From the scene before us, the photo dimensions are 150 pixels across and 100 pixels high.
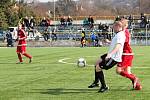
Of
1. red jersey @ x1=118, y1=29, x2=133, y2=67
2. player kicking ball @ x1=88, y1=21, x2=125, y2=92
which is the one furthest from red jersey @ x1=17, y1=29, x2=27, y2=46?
player kicking ball @ x1=88, y1=21, x2=125, y2=92

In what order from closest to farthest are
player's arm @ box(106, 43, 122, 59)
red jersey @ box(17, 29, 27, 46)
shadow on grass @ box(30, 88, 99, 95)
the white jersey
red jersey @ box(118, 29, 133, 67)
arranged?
1. player's arm @ box(106, 43, 122, 59)
2. the white jersey
3. shadow on grass @ box(30, 88, 99, 95)
4. red jersey @ box(118, 29, 133, 67)
5. red jersey @ box(17, 29, 27, 46)

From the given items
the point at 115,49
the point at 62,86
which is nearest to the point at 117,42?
the point at 115,49

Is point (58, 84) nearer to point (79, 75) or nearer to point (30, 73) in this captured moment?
point (79, 75)

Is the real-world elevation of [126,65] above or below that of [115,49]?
below

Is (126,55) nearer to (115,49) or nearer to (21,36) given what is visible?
(115,49)

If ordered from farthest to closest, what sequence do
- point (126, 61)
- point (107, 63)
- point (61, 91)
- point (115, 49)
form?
point (126, 61) → point (61, 91) → point (107, 63) → point (115, 49)

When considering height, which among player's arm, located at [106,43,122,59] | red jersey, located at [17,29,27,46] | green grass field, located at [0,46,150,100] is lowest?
green grass field, located at [0,46,150,100]

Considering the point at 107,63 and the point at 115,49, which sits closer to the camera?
the point at 115,49

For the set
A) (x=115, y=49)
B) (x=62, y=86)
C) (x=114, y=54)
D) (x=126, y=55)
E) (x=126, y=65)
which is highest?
(x=115, y=49)

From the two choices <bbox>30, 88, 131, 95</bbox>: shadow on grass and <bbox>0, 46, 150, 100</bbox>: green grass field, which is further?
<bbox>30, 88, 131, 95</bbox>: shadow on grass

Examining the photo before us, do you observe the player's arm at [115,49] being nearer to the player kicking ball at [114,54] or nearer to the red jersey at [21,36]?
the player kicking ball at [114,54]

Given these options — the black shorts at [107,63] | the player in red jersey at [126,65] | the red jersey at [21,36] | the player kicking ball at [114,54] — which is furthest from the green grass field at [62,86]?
the red jersey at [21,36]

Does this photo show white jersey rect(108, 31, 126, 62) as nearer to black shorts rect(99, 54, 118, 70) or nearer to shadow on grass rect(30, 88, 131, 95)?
black shorts rect(99, 54, 118, 70)

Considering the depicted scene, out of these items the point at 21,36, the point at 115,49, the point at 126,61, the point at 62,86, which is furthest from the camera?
the point at 21,36
